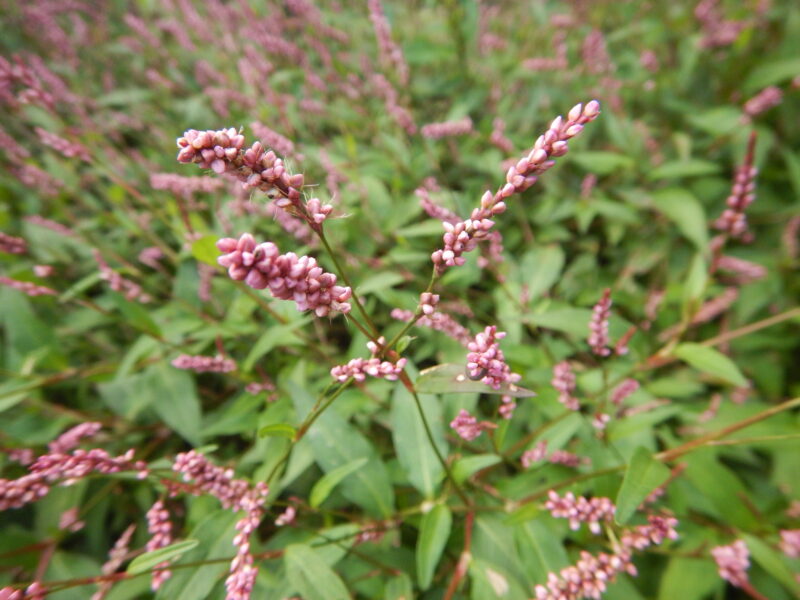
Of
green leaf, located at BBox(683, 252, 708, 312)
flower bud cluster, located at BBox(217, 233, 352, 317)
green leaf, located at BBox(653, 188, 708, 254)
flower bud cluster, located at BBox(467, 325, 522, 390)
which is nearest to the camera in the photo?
flower bud cluster, located at BBox(217, 233, 352, 317)

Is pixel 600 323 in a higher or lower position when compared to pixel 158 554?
higher

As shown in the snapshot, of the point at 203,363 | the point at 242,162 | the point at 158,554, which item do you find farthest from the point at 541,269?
the point at 158,554

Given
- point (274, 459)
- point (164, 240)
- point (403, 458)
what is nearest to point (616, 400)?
point (403, 458)

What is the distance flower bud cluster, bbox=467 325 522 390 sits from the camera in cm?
79

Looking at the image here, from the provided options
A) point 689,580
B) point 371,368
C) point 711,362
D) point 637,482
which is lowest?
point 689,580

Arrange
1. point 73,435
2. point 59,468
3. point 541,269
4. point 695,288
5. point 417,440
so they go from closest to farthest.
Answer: point 59,468
point 73,435
point 417,440
point 695,288
point 541,269

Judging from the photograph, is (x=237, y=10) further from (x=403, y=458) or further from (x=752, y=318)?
(x=752, y=318)

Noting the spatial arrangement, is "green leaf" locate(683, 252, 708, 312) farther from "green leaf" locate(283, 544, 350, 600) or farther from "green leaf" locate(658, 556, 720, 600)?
"green leaf" locate(283, 544, 350, 600)

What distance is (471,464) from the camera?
127 cm

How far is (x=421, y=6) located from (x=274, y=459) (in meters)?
3.64

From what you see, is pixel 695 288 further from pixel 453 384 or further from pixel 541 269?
pixel 453 384

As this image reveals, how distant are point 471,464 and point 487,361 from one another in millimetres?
593

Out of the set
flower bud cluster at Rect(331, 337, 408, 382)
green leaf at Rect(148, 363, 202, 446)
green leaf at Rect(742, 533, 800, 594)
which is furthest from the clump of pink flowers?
green leaf at Rect(742, 533, 800, 594)

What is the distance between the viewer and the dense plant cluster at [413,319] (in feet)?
3.70
